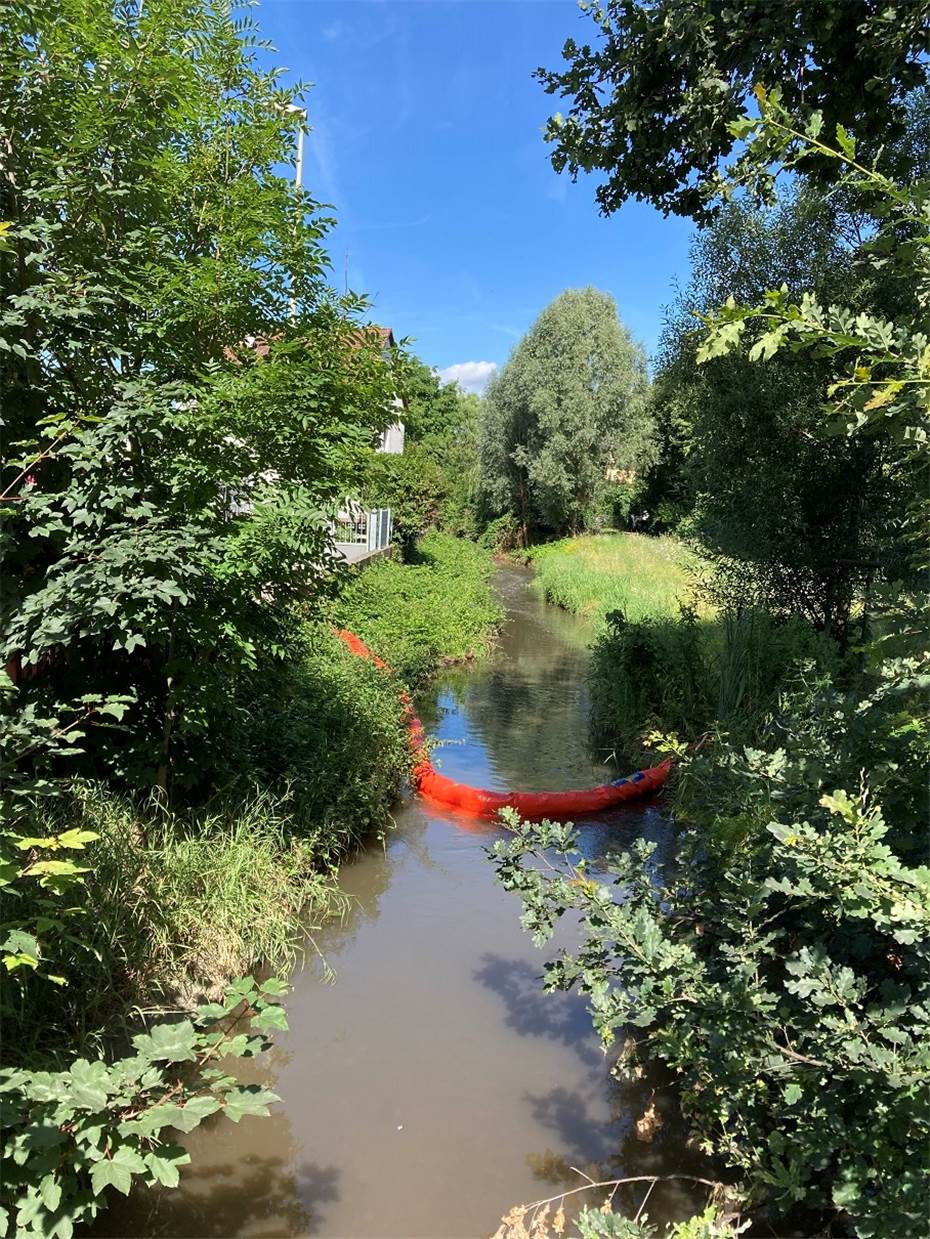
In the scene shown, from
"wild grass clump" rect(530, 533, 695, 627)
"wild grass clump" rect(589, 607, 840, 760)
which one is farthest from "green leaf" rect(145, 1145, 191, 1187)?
"wild grass clump" rect(530, 533, 695, 627)

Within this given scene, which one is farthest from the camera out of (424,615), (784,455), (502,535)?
(502,535)

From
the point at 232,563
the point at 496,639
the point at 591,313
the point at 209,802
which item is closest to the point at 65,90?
the point at 232,563

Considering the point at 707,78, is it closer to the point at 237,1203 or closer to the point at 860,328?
the point at 860,328

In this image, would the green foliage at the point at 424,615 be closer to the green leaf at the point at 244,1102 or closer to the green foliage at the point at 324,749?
the green foliage at the point at 324,749

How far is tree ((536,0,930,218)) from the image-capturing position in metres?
3.15

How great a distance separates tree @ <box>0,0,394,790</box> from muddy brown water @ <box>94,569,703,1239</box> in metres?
1.84

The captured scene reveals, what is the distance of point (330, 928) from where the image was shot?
558 centimetres

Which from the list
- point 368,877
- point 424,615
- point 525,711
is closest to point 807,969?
point 368,877

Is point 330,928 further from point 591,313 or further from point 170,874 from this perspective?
point 591,313

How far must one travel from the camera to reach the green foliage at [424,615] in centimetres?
1213

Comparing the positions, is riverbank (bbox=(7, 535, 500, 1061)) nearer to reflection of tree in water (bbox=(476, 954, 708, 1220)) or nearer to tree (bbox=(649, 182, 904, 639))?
reflection of tree in water (bbox=(476, 954, 708, 1220))

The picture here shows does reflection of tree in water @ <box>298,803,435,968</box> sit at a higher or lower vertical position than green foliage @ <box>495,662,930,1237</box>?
lower

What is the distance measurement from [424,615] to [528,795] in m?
7.39

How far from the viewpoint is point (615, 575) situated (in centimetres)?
2258
